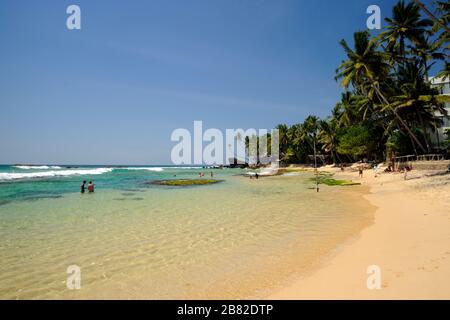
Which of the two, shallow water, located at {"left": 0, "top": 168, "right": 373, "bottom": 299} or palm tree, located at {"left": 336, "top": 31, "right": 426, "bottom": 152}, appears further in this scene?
palm tree, located at {"left": 336, "top": 31, "right": 426, "bottom": 152}

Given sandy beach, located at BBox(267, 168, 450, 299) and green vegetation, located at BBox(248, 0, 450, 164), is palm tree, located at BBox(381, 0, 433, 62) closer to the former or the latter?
green vegetation, located at BBox(248, 0, 450, 164)

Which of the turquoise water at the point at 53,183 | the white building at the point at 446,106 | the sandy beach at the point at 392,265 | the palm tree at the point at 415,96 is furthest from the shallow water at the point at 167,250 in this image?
the white building at the point at 446,106

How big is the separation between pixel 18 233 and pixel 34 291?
661 centimetres

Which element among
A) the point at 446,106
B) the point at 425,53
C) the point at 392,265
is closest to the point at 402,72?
the point at 425,53

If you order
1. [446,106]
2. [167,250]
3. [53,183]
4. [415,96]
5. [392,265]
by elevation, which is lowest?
[53,183]

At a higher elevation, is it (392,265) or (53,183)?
(392,265)

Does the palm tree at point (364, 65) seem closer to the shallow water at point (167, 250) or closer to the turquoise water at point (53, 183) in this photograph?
the shallow water at point (167, 250)

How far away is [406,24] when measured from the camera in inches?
1268

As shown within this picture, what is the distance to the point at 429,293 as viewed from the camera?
4.64m

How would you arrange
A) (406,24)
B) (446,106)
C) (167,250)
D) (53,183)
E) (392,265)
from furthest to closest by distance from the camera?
(446,106), (53,183), (406,24), (167,250), (392,265)

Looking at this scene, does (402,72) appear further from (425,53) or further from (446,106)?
(446,106)

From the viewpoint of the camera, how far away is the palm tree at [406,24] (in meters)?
32.0

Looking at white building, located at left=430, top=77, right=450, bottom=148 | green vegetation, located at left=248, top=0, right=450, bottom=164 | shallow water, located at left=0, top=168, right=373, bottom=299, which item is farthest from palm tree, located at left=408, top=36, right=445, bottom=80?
shallow water, located at left=0, top=168, right=373, bottom=299

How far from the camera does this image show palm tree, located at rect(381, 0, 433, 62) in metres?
32.0
